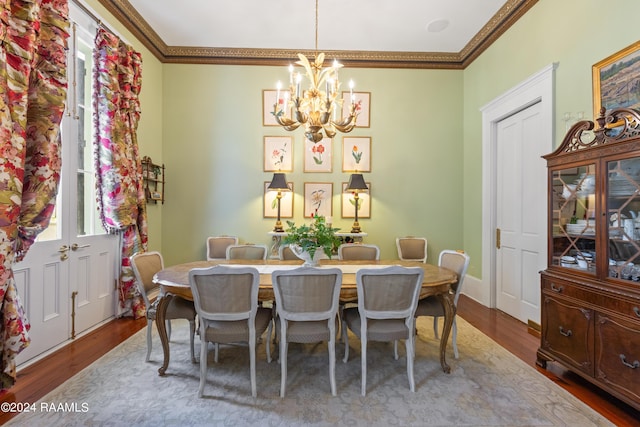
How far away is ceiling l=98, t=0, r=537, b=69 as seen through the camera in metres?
3.44

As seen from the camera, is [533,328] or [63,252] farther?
[533,328]

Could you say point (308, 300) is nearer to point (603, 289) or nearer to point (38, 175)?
point (603, 289)

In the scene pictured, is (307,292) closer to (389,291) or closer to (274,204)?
(389,291)

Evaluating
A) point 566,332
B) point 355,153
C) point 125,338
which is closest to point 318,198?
point 355,153

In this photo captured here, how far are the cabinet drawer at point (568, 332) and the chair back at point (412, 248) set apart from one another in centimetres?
195

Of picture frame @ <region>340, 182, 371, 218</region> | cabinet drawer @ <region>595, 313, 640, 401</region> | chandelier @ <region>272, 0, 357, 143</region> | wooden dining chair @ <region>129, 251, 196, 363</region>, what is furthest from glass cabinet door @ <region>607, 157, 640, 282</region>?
wooden dining chair @ <region>129, 251, 196, 363</region>

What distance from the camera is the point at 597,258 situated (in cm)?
205

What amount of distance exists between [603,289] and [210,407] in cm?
259

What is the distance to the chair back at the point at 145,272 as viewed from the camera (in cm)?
249

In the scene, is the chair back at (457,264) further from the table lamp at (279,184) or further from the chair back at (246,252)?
the table lamp at (279,184)

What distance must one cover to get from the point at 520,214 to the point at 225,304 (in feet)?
10.8

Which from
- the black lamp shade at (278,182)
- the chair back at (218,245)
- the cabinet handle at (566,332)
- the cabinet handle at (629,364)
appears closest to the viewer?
the cabinet handle at (629,364)

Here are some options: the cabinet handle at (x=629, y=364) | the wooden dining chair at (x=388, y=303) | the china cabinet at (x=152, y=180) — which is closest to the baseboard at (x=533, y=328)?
the cabinet handle at (x=629, y=364)

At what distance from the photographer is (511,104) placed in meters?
3.53
